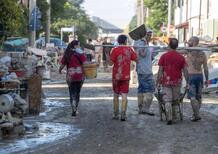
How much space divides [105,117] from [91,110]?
1480 millimetres

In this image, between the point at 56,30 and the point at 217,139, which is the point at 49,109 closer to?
the point at 217,139

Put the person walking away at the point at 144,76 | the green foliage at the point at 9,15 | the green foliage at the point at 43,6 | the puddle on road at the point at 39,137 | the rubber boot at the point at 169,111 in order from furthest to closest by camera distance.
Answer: the green foliage at the point at 43,6 → the person walking away at the point at 144,76 → the green foliage at the point at 9,15 → the rubber boot at the point at 169,111 → the puddle on road at the point at 39,137

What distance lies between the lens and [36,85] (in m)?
14.5

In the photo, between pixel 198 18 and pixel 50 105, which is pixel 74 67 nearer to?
pixel 50 105

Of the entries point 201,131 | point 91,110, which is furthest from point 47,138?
point 91,110

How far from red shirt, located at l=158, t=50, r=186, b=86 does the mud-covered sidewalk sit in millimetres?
866

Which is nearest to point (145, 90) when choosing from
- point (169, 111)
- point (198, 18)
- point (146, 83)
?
point (146, 83)

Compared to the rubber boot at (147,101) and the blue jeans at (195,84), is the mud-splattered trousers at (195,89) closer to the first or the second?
the blue jeans at (195,84)

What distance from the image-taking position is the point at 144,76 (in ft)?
48.6

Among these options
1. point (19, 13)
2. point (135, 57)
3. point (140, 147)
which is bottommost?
point (140, 147)

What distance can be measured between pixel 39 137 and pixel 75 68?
3.24m

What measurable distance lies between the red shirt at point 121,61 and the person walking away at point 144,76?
819 millimetres

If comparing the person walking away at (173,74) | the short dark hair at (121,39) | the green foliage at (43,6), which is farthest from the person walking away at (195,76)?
the green foliage at (43,6)

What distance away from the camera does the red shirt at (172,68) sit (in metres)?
13.3
